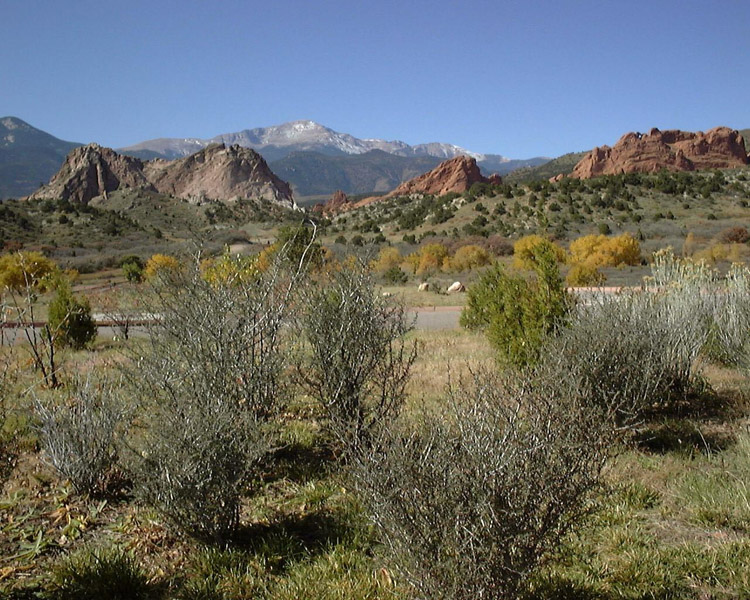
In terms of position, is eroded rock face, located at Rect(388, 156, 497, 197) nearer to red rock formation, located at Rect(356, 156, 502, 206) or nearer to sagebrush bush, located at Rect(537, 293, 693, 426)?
red rock formation, located at Rect(356, 156, 502, 206)

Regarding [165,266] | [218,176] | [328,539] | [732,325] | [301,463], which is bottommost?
[301,463]

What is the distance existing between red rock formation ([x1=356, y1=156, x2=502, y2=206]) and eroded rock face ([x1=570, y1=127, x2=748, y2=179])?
12.0 metres

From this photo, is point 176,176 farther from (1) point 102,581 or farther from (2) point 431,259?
(1) point 102,581

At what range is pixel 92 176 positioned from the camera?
267 feet

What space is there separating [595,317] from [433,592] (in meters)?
3.53

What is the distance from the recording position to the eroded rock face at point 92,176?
256ft

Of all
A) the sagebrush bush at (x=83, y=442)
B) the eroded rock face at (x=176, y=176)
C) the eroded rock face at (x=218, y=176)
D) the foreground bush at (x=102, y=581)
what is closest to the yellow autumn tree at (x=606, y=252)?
the sagebrush bush at (x=83, y=442)

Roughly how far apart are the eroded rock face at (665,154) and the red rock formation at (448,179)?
39.4 ft

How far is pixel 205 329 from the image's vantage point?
12.9ft

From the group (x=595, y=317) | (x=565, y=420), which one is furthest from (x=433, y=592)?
(x=595, y=317)

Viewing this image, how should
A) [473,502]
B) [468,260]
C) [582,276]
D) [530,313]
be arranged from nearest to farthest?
[473,502] < [530,313] < [582,276] < [468,260]

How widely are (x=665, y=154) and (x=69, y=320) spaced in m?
71.3

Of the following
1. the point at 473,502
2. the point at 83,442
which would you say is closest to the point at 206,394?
the point at 83,442

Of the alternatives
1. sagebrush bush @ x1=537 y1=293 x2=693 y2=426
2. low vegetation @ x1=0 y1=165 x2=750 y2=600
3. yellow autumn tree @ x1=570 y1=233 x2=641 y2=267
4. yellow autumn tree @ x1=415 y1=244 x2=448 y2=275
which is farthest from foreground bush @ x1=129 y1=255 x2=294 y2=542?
yellow autumn tree @ x1=415 y1=244 x2=448 y2=275
